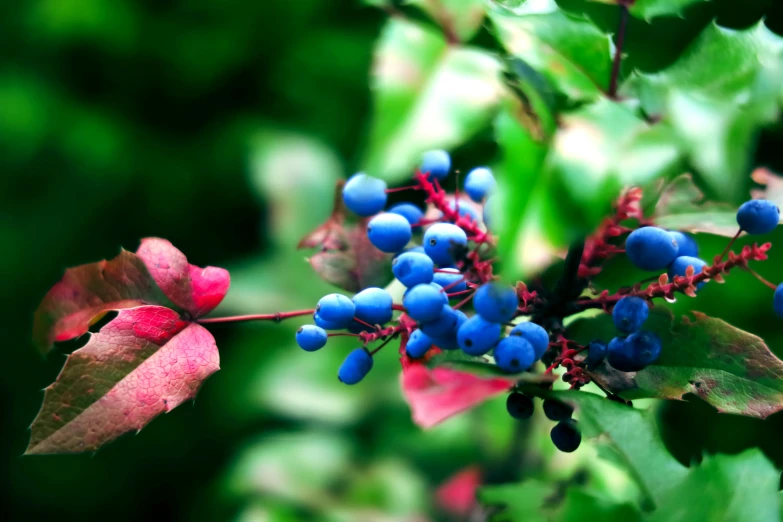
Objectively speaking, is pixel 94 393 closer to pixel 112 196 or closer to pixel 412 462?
pixel 412 462

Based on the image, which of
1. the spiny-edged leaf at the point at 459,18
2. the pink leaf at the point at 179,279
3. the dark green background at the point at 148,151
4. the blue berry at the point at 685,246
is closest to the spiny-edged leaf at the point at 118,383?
the pink leaf at the point at 179,279

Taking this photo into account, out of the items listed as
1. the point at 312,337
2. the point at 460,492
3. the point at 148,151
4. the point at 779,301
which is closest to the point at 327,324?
the point at 312,337

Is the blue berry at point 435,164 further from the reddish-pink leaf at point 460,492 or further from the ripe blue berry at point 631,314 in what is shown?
the reddish-pink leaf at point 460,492

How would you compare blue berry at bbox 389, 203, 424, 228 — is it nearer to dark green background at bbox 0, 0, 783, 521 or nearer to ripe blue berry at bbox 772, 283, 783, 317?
ripe blue berry at bbox 772, 283, 783, 317

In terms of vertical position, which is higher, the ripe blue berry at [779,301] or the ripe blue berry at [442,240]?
the ripe blue berry at [442,240]

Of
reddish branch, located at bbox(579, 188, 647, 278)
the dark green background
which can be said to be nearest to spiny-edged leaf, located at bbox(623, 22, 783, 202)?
reddish branch, located at bbox(579, 188, 647, 278)

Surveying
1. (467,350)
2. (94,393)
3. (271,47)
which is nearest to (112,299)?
(94,393)

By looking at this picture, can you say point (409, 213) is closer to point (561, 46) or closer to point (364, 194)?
point (364, 194)
